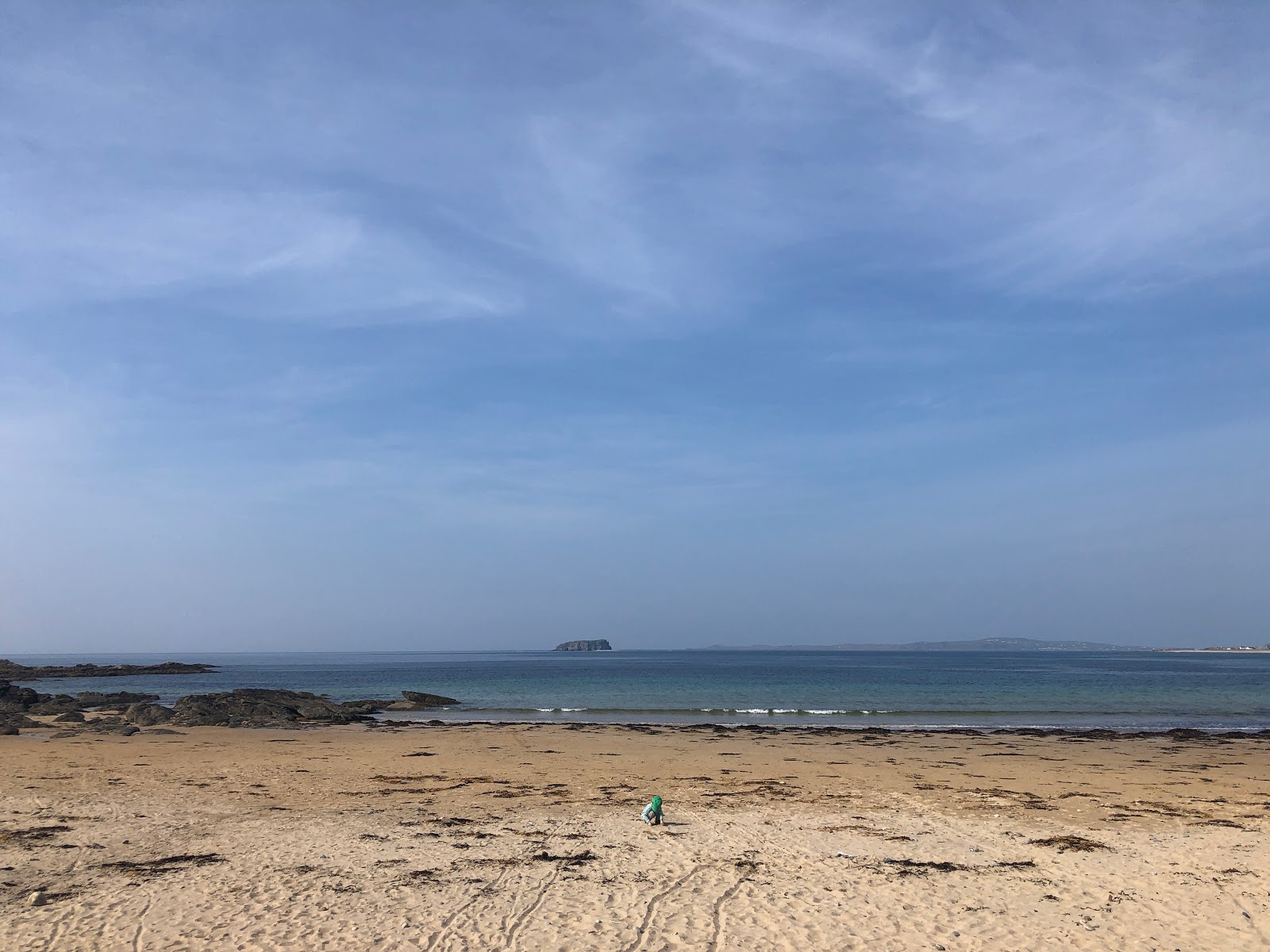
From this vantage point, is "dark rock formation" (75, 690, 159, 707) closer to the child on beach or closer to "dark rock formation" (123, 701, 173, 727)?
"dark rock formation" (123, 701, 173, 727)

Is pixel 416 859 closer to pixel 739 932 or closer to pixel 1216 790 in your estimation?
pixel 739 932

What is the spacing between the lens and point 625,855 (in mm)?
11781

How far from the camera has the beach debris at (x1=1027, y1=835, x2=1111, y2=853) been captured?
12.3m

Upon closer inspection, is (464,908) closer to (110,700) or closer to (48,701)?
(48,701)

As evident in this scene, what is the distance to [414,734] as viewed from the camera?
3119 centimetres

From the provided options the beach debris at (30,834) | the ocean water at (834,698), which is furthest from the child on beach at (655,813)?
the ocean water at (834,698)

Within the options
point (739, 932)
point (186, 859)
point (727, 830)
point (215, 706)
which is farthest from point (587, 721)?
point (739, 932)

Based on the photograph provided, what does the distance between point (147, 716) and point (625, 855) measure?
3112 cm

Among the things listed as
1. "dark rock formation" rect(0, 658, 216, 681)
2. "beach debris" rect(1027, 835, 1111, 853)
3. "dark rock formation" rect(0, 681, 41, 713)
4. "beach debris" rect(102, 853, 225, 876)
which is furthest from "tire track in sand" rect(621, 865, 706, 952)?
"dark rock formation" rect(0, 658, 216, 681)

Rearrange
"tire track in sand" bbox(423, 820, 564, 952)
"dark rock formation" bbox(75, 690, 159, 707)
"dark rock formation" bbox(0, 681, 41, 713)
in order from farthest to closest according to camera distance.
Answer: "dark rock formation" bbox(75, 690, 159, 707), "dark rock formation" bbox(0, 681, 41, 713), "tire track in sand" bbox(423, 820, 564, 952)

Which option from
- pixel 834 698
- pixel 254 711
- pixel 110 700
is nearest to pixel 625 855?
pixel 254 711

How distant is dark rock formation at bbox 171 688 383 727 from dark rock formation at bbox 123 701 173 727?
41cm

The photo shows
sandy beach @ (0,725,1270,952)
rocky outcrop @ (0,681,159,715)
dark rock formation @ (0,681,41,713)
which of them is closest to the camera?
sandy beach @ (0,725,1270,952)

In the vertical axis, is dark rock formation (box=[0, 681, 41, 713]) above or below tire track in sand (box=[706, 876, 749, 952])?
below
